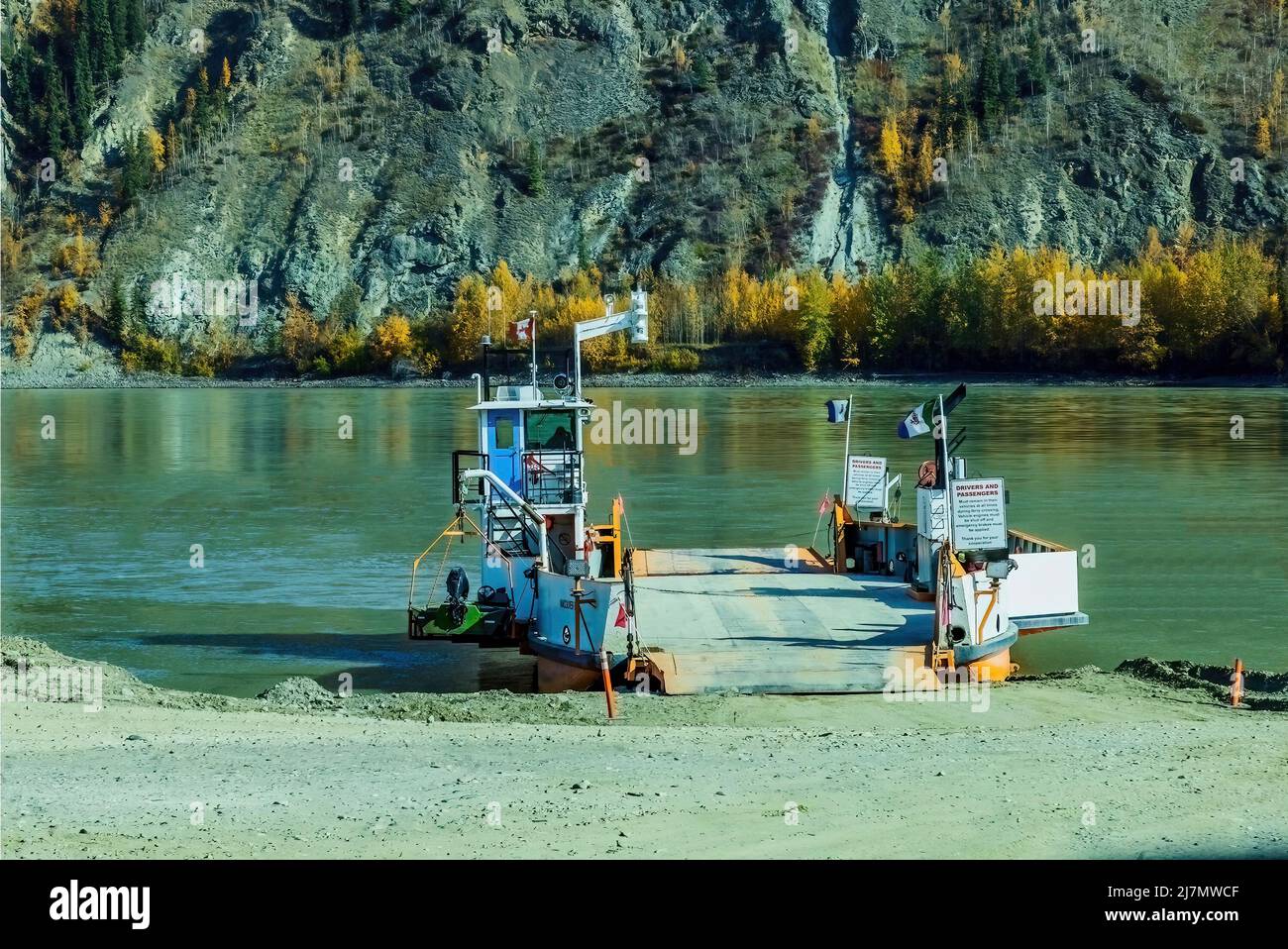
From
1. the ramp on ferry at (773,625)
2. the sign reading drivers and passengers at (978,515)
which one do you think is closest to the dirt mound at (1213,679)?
the ramp on ferry at (773,625)

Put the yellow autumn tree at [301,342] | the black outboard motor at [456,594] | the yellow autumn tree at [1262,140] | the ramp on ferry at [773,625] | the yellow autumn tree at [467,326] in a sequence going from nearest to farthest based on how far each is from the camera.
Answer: the ramp on ferry at [773,625] < the black outboard motor at [456,594] < the yellow autumn tree at [467,326] < the yellow autumn tree at [301,342] < the yellow autumn tree at [1262,140]

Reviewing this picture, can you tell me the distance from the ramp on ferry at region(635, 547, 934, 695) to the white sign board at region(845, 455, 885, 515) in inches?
48.8

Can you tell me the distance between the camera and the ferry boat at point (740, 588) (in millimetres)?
19141

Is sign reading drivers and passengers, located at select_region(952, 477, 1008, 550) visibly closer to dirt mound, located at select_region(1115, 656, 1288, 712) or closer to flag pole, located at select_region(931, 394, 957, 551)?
flag pole, located at select_region(931, 394, 957, 551)

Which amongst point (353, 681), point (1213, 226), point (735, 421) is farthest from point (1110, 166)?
point (353, 681)

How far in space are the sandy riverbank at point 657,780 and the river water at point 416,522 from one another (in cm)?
584

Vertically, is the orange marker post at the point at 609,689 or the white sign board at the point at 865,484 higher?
the white sign board at the point at 865,484

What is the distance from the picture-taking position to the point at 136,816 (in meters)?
11.8

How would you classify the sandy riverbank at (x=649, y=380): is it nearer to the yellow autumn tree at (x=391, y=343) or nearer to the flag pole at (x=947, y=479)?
the yellow autumn tree at (x=391, y=343)

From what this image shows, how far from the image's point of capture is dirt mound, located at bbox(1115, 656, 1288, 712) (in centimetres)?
1853

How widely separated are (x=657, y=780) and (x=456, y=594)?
925 cm

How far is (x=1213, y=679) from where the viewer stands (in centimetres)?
2056

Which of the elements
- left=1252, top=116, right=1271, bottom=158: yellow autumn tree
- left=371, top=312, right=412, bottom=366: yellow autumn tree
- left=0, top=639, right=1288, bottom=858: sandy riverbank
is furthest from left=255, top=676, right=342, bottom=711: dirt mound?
left=1252, top=116, right=1271, bottom=158: yellow autumn tree
